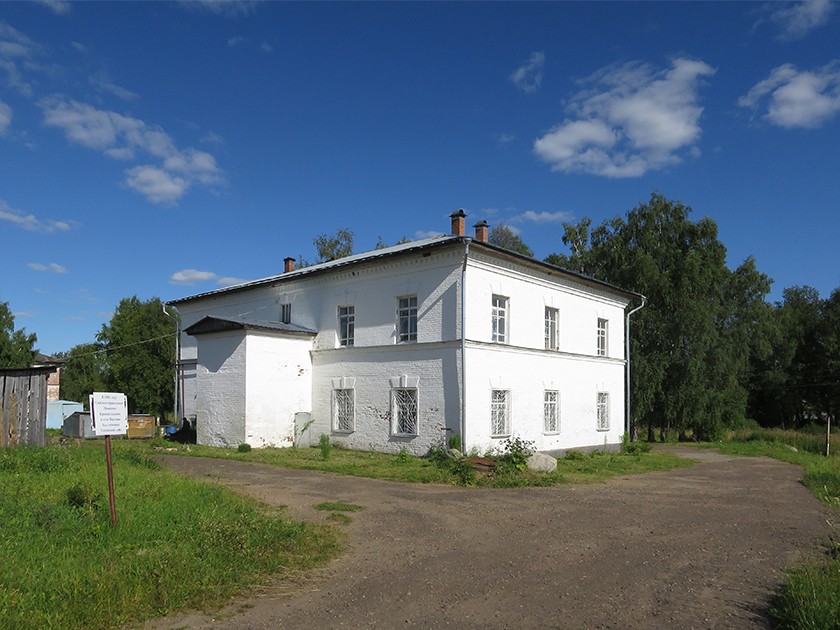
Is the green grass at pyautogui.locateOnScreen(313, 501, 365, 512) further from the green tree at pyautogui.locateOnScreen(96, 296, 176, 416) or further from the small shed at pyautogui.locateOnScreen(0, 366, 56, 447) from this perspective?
the green tree at pyautogui.locateOnScreen(96, 296, 176, 416)

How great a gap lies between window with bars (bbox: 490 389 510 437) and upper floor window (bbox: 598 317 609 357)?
701 cm

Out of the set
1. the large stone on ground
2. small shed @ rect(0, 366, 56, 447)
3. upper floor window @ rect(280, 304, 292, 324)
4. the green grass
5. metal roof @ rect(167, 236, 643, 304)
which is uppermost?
metal roof @ rect(167, 236, 643, 304)

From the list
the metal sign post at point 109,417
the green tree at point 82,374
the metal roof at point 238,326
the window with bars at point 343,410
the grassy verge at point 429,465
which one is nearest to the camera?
the metal sign post at point 109,417

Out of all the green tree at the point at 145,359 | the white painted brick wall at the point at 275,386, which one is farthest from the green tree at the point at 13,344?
the white painted brick wall at the point at 275,386

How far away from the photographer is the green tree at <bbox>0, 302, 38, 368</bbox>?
4088cm

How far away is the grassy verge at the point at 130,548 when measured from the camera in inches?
205

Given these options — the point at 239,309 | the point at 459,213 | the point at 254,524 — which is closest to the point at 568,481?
the point at 254,524

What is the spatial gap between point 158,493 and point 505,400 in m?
12.0

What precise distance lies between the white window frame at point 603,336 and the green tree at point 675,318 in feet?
27.0

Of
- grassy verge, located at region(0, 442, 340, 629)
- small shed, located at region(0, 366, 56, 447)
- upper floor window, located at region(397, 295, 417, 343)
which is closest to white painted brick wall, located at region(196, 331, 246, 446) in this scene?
upper floor window, located at region(397, 295, 417, 343)

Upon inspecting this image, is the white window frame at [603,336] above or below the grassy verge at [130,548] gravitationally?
above

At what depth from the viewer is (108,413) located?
7.52m

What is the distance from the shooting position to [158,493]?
9.31m

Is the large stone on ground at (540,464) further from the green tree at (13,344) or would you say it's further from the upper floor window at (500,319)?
the green tree at (13,344)
